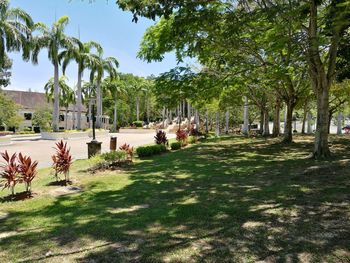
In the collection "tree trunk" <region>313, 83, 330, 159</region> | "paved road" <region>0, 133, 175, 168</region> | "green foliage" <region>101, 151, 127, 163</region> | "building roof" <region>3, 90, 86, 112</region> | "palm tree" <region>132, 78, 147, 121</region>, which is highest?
"palm tree" <region>132, 78, 147, 121</region>

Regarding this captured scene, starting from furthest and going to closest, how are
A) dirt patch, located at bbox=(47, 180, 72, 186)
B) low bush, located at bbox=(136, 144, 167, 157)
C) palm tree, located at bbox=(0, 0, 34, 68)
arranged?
palm tree, located at bbox=(0, 0, 34, 68) → low bush, located at bbox=(136, 144, 167, 157) → dirt patch, located at bbox=(47, 180, 72, 186)

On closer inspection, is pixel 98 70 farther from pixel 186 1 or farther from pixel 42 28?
pixel 186 1

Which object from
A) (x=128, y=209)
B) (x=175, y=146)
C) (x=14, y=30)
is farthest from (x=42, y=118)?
(x=128, y=209)

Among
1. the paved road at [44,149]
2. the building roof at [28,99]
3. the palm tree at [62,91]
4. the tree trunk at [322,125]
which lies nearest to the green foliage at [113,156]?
the paved road at [44,149]

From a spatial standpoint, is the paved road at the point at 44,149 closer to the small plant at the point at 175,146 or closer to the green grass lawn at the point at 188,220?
the small plant at the point at 175,146

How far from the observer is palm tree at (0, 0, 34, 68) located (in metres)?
27.4

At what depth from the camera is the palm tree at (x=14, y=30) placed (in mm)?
27423

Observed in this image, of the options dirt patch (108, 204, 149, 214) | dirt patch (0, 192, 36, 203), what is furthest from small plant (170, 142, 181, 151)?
dirt patch (108, 204, 149, 214)

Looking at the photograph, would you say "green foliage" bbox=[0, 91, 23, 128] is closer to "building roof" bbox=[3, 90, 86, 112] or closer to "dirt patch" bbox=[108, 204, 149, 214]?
"building roof" bbox=[3, 90, 86, 112]

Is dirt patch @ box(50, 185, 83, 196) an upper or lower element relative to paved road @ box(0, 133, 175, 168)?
upper

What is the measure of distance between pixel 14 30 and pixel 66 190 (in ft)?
75.4

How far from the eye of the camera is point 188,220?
6.20m

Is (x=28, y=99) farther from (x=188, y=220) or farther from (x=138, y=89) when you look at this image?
(x=188, y=220)

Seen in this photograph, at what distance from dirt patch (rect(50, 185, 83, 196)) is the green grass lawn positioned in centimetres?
17
